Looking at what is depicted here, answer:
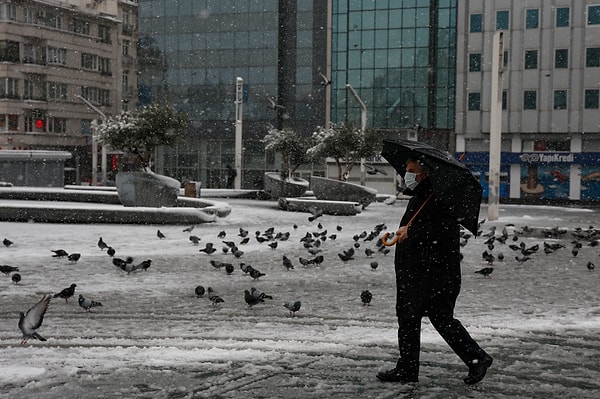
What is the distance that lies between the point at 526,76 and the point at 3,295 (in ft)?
155

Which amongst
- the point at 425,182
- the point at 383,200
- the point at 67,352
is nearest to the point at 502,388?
the point at 425,182

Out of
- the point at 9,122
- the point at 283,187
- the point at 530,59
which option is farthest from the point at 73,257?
the point at 9,122

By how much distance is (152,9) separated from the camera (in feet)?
226

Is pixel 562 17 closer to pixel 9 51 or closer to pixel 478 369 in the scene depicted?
pixel 9 51

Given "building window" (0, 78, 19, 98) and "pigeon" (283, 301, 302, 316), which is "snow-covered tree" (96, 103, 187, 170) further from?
"building window" (0, 78, 19, 98)

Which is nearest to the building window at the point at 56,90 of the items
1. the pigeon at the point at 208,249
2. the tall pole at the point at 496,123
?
the tall pole at the point at 496,123

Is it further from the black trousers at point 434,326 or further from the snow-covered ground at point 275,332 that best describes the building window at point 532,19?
the black trousers at point 434,326

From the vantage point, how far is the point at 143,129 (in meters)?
24.2

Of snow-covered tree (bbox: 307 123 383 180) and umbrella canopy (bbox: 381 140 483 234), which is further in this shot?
snow-covered tree (bbox: 307 123 383 180)

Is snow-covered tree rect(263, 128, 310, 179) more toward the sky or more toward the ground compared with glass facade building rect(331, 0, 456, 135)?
more toward the ground

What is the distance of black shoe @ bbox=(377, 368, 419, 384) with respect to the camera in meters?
5.46

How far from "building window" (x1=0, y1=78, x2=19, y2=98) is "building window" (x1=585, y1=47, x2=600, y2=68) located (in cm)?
4388

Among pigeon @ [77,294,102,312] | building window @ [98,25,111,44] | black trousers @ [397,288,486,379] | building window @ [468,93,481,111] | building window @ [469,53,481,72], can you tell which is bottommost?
pigeon @ [77,294,102,312]

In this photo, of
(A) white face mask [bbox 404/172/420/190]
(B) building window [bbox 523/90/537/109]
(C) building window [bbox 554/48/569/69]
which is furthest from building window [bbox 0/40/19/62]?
(A) white face mask [bbox 404/172/420/190]
